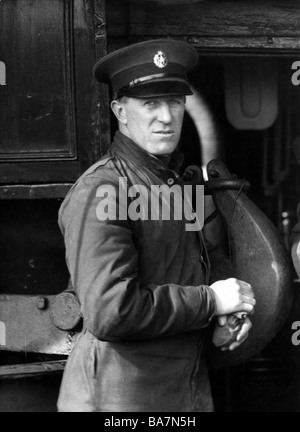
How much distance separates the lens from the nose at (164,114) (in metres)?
2.67

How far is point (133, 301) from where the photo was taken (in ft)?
7.94

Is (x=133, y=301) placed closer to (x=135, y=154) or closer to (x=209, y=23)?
(x=135, y=154)

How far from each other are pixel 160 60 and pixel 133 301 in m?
0.85

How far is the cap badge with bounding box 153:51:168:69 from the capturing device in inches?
107

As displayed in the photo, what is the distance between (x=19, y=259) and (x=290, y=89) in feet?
6.18

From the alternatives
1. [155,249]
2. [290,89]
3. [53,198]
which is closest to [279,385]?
[290,89]

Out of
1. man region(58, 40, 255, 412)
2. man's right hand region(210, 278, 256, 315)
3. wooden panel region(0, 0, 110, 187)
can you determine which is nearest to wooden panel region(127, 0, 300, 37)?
wooden panel region(0, 0, 110, 187)

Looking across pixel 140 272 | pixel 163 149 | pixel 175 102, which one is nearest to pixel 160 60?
pixel 175 102

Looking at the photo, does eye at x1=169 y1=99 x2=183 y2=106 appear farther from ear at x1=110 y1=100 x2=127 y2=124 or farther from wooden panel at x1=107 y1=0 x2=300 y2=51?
wooden panel at x1=107 y1=0 x2=300 y2=51

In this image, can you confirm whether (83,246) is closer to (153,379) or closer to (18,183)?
(153,379)

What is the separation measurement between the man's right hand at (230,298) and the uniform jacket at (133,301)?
0.11 ft

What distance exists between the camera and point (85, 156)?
3.35 meters

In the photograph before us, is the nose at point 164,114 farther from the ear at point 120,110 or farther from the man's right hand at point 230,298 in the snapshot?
the man's right hand at point 230,298

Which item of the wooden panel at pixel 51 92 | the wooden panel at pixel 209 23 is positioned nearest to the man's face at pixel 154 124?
the wooden panel at pixel 51 92
